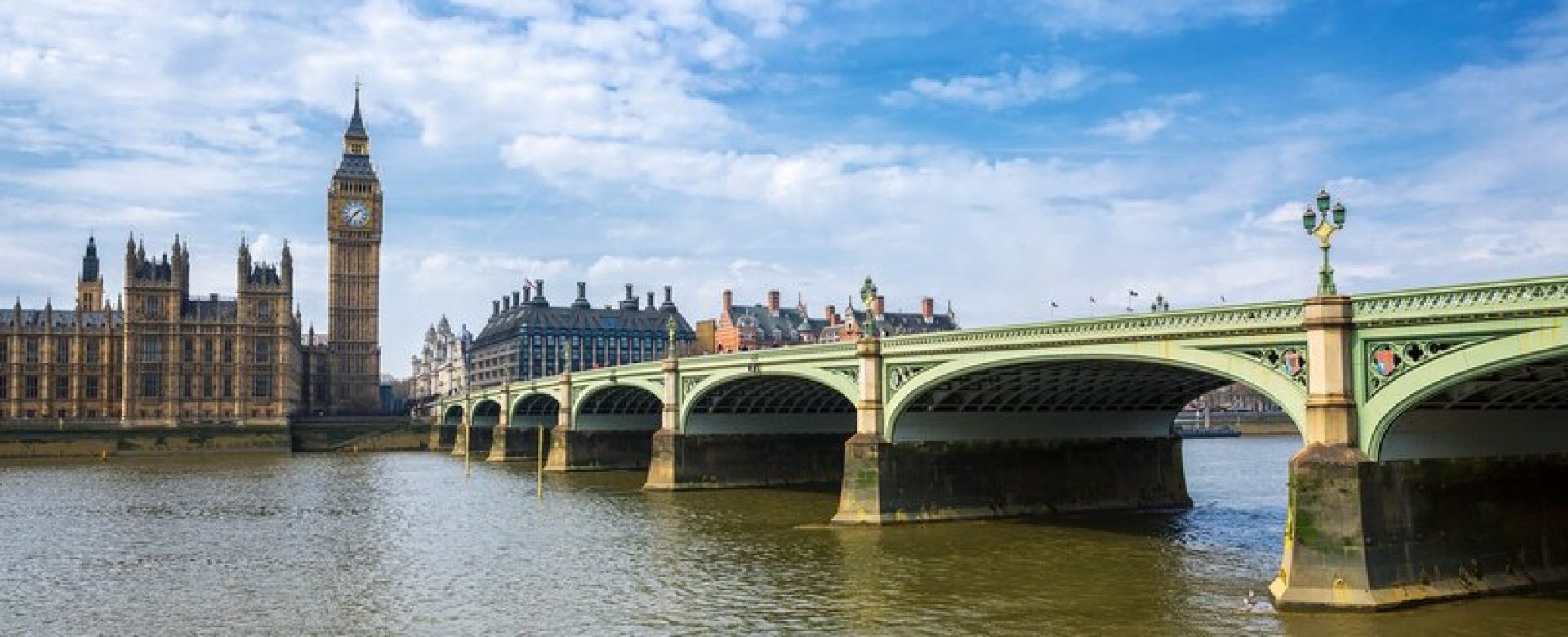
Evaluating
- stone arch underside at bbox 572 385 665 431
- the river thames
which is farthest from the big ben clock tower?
the river thames

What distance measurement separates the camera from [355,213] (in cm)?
17662

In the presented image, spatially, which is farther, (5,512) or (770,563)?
(5,512)

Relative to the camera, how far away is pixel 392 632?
29.3m

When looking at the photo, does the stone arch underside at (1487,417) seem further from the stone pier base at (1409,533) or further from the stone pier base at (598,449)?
the stone pier base at (598,449)

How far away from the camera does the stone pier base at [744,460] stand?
67875 millimetres

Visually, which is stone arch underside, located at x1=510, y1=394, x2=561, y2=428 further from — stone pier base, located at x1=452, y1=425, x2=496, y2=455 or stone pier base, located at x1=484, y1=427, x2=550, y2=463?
stone pier base, located at x1=452, y1=425, x2=496, y2=455

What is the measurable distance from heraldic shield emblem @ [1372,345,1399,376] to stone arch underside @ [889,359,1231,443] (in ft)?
40.6

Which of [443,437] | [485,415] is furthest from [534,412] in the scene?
[443,437]

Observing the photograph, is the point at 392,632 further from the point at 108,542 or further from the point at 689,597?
the point at 108,542

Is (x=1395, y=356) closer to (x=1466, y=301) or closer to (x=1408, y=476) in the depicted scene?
(x=1466, y=301)

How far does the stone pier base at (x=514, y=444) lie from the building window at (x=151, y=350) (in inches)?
1953

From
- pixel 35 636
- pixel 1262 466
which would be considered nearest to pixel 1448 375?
pixel 35 636

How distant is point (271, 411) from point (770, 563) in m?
118

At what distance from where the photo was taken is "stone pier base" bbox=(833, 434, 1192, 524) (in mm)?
47969
